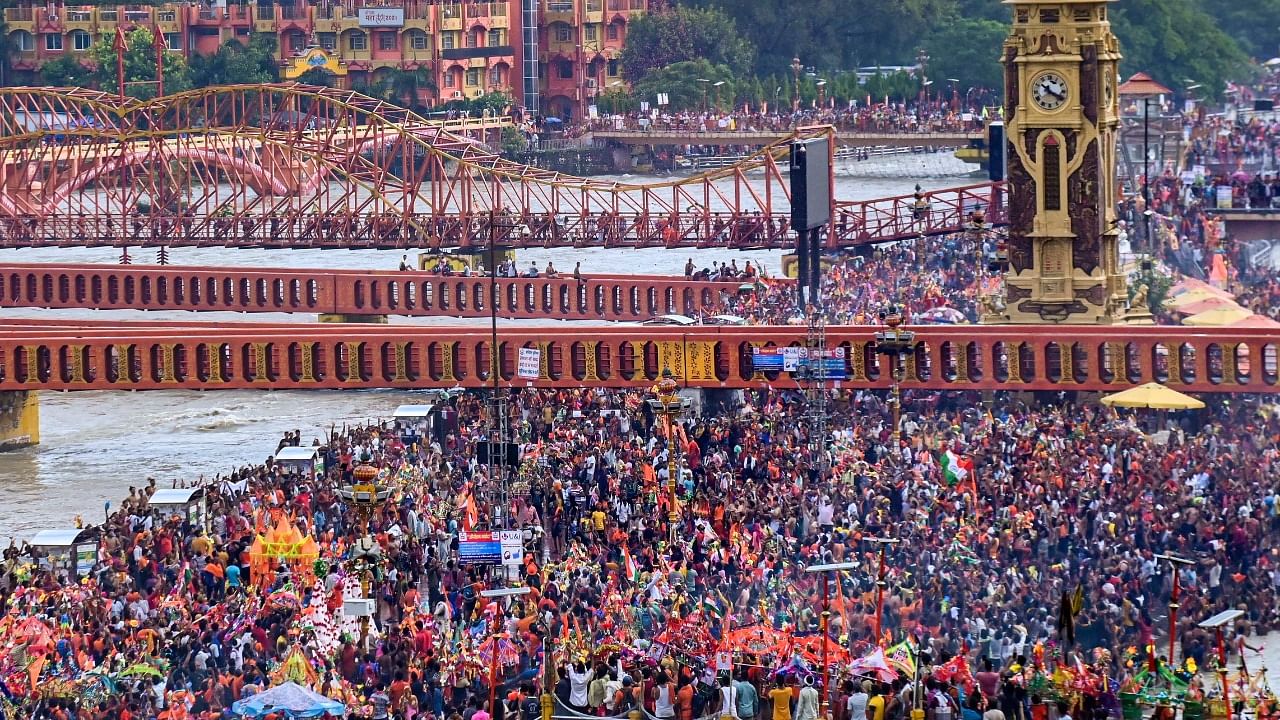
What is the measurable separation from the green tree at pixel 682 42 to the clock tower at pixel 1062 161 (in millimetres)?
91509

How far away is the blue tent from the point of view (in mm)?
45312

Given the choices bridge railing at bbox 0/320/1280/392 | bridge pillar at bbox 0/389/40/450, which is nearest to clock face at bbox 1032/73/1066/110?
bridge railing at bbox 0/320/1280/392

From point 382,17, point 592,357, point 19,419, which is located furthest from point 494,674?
point 382,17

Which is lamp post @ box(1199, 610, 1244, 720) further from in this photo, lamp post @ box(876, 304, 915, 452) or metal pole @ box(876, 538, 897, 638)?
lamp post @ box(876, 304, 915, 452)

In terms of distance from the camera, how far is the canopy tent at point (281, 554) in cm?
5356

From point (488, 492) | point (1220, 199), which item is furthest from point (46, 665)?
point (1220, 199)

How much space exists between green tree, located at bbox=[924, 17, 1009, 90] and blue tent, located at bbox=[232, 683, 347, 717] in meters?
110

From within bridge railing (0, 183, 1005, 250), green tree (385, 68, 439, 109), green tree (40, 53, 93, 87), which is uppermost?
green tree (40, 53, 93, 87)

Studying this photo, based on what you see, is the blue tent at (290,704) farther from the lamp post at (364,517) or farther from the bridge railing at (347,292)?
the bridge railing at (347,292)

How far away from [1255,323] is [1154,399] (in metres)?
7.59

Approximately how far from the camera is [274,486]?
2426 inches

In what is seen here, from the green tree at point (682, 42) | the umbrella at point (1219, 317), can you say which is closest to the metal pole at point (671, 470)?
the umbrella at point (1219, 317)

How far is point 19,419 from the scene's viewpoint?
82.9 meters

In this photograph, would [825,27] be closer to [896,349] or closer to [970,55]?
[970,55]
